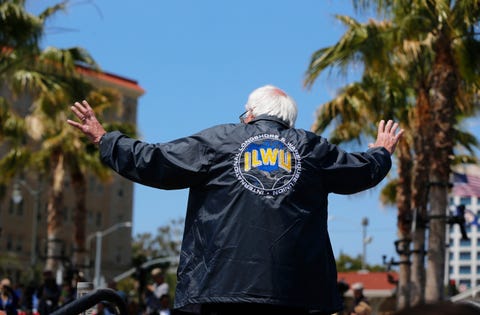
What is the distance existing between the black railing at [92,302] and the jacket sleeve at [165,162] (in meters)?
0.48

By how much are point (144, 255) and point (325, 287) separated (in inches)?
3580

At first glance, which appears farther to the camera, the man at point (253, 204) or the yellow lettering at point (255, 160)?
the yellow lettering at point (255, 160)

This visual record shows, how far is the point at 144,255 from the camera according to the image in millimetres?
94375

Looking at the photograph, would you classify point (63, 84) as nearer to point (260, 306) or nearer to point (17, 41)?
point (17, 41)

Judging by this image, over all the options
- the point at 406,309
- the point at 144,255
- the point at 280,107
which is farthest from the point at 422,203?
the point at 144,255

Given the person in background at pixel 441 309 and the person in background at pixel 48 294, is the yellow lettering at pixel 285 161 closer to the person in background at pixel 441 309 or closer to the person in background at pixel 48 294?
the person in background at pixel 441 309

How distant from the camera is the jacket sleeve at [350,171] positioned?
4.42 meters

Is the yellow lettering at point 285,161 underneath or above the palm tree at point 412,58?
underneath

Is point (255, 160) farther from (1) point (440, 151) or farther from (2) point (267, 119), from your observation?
(1) point (440, 151)

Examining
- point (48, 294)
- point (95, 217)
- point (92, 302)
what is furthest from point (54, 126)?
point (95, 217)

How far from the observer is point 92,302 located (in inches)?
163

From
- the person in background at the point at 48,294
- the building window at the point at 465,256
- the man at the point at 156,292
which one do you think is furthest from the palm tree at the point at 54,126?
the building window at the point at 465,256

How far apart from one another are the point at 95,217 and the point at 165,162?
3710 inches

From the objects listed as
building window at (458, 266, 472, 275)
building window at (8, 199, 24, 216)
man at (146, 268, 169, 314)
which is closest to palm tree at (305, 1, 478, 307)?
man at (146, 268, 169, 314)
